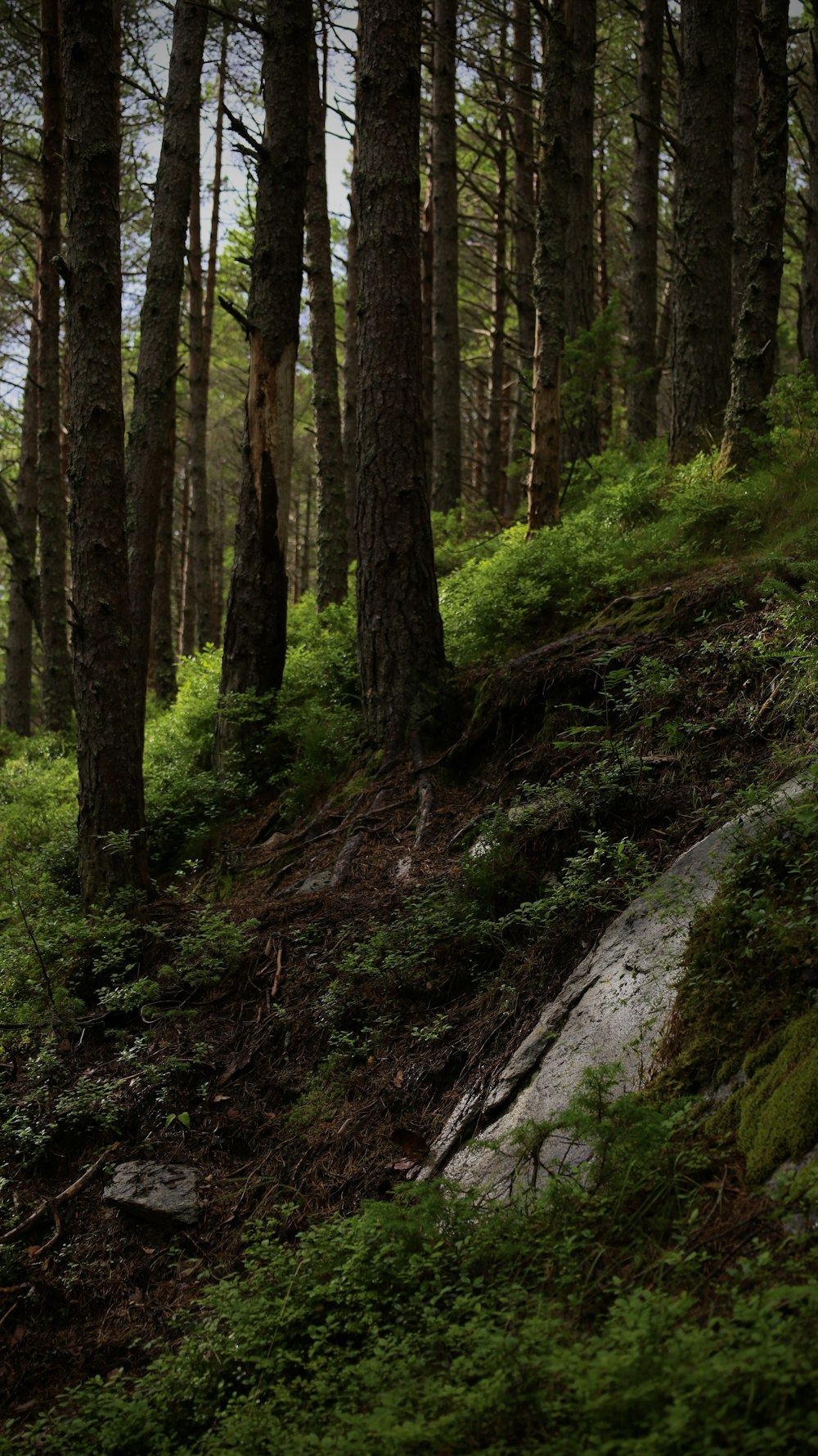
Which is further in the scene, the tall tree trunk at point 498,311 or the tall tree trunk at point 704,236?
the tall tree trunk at point 498,311

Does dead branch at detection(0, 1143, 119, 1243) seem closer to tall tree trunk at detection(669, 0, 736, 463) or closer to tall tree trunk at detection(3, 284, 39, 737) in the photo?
tall tree trunk at detection(669, 0, 736, 463)

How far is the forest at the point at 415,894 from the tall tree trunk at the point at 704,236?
4 centimetres

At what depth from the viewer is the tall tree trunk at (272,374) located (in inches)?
364

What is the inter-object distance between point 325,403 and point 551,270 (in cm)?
486

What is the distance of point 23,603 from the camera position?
59.1ft

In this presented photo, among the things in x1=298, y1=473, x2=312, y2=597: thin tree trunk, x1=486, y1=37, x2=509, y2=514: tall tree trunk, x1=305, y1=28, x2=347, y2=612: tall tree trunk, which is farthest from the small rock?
x1=298, y1=473, x2=312, y2=597: thin tree trunk

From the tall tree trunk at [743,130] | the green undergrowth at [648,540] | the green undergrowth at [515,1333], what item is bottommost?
the green undergrowth at [515,1333]

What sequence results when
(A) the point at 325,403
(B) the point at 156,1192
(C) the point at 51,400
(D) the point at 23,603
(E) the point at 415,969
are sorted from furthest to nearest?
(D) the point at 23,603
(C) the point at 51,400
(A) the point at 325,403
(E) the point at 415,969
(B) the point at 156,1192

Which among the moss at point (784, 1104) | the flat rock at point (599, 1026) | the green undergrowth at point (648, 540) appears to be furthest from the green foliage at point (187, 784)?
the moss at point (784, 1104)

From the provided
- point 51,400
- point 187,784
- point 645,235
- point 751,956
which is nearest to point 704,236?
point 645,235

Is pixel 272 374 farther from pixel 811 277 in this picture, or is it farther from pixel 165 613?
pixel 811 277

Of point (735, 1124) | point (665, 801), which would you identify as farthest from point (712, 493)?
point (735, 1124)

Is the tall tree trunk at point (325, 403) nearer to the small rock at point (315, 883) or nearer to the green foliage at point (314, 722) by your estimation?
the green foliage at point (314, 722)

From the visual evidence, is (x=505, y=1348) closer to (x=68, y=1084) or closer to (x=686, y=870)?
(x=686, y=870)
